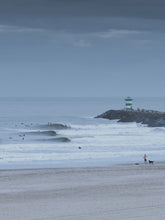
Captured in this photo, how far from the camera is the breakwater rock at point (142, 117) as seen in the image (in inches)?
2628

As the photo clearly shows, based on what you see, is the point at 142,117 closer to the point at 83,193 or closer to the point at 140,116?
the point at 140,116

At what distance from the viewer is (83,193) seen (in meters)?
19.8

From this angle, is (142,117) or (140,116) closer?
(142,117)

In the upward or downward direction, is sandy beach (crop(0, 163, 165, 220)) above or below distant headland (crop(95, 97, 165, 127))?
below

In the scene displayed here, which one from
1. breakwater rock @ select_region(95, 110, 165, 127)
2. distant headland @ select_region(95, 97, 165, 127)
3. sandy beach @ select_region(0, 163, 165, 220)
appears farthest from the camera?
distant headland @ select_region(95, 97, 165, 127)

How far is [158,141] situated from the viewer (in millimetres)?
43531

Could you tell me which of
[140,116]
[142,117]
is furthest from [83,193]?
[140,116]

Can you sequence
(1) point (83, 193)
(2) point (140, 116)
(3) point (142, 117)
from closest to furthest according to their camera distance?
(1) point (83, 193) < (3) point (142, 117) < (2) point (140, 116)

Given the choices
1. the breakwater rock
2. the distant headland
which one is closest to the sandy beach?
the breakwater rock

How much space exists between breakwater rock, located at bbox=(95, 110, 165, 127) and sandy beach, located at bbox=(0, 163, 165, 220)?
40.0 m

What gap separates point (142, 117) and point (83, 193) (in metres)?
53.7

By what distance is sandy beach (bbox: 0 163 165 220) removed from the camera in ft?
53.9

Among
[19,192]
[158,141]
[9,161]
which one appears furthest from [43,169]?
[158,141]

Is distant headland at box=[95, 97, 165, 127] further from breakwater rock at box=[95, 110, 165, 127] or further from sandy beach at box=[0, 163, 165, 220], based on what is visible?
sandy beach at box=[0, 163, 165, 220]
